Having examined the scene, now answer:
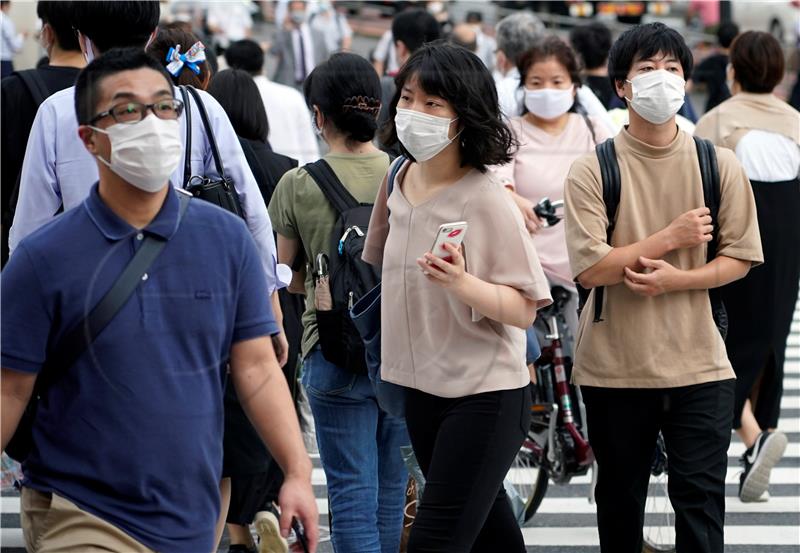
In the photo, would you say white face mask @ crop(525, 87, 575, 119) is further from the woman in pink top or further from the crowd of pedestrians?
the crowd of pedestrians

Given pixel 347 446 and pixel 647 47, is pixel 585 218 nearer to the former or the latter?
pixel 647 47

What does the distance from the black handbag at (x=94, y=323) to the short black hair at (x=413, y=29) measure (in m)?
5.47

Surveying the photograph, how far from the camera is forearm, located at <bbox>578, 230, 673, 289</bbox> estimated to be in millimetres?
4328

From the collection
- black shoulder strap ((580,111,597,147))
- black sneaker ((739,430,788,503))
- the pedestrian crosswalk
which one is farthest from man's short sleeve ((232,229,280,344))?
black sneaker ((739,430,788,503))

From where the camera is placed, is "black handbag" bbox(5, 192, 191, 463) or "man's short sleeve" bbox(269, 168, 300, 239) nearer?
"black handbag" bbox(5, 192, 191, 463)

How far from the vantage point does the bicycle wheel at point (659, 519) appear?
18.3 ft

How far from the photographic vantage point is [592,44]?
8.64 meters

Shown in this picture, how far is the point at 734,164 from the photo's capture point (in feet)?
14.7

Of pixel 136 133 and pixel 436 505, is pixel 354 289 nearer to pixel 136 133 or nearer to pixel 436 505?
pixel 436 505

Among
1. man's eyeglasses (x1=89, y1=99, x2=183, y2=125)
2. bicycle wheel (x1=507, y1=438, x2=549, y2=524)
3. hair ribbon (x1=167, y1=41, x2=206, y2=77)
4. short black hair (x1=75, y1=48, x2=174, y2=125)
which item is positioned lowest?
bicycle wheel (x1=507, y1=438, x2=549, y2=524)

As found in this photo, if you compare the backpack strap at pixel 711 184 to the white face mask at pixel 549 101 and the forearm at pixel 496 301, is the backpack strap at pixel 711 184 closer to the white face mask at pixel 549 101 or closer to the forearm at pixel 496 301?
the forearm at pixel 496 301

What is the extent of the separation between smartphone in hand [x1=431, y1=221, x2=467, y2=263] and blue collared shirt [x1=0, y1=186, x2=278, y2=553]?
84 centimetres

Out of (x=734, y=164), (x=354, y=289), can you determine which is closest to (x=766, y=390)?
(x=734, y=164)

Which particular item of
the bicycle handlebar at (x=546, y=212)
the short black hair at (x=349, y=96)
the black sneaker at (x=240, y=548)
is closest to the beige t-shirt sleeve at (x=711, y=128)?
the bicycle handlebar at (x=546, y=212)
